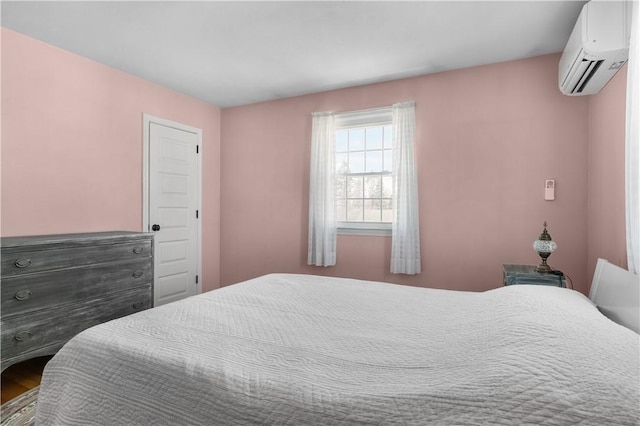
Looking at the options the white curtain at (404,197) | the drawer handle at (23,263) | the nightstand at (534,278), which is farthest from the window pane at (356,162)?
the drawer handle at (23,263)

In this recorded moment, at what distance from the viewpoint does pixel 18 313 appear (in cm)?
230

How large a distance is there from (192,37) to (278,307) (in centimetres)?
244

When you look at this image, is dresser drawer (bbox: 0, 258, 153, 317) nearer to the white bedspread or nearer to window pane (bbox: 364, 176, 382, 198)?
the white bedspread

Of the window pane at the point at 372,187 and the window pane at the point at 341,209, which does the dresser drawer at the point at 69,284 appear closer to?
the window pane at the point at 341,209

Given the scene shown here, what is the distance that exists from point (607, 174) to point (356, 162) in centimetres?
235

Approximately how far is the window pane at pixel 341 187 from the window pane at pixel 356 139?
0.38m

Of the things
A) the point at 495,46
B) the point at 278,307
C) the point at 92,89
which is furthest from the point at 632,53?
the point at 92,89

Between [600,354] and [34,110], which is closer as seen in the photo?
[600,354]

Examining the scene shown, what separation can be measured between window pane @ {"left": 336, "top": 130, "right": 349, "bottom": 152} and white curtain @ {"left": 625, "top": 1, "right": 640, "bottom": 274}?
107 inches

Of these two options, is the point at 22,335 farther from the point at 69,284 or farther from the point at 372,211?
the point at 372,211

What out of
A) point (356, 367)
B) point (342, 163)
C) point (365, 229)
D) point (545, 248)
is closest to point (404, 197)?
point (365, 229)

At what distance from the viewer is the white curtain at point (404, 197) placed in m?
3.59

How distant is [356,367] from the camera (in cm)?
110

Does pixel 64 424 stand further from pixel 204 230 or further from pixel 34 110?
A: pixel 204 230
